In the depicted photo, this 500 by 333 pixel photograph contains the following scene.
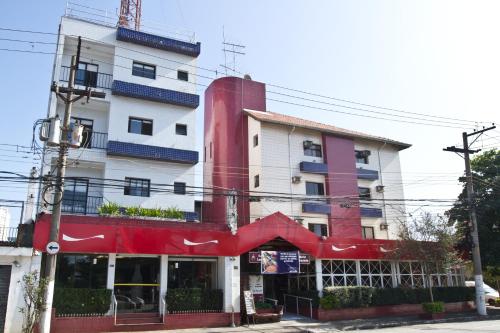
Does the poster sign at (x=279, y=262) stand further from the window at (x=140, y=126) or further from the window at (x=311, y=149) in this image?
the window at (x=311, y=149)

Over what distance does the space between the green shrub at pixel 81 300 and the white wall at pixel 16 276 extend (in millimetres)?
1343

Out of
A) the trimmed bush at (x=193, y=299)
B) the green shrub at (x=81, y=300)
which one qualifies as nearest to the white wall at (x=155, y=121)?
the trimmed bush at (x=193, y=299)

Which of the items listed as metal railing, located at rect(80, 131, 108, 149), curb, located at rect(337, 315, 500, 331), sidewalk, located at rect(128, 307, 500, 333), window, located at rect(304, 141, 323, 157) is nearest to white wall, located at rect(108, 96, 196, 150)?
metal railing, located at rect(80, 131, 108, 149)

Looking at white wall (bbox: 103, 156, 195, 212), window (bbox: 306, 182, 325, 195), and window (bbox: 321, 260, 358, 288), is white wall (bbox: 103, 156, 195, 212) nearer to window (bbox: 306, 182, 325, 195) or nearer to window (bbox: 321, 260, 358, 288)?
window (bbox: 321, 260, 358, 288)

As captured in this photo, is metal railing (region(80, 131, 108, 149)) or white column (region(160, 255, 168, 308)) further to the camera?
metal railing (region(80, 131, 108, 149))

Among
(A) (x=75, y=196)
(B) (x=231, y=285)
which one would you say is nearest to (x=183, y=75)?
(A) (x=75, y=196)

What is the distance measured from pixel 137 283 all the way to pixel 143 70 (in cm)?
1323

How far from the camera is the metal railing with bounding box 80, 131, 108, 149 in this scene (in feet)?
81.4

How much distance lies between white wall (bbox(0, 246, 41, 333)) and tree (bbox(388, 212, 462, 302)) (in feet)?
63.3

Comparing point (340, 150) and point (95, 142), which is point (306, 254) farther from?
point (95, 142)

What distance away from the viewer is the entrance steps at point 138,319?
1873cm

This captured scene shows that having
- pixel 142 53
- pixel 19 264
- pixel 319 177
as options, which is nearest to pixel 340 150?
pixel 319 177

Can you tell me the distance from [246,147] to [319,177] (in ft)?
19.0

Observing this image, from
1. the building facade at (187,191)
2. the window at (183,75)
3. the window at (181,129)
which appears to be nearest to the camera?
the building facade at (187,191)
